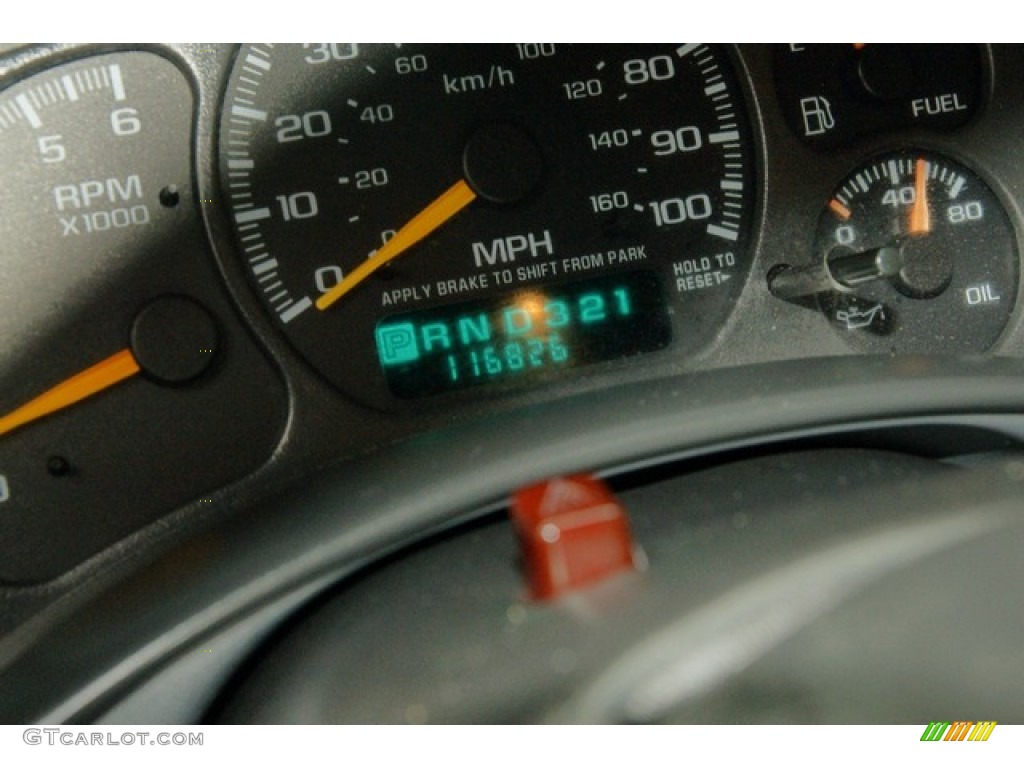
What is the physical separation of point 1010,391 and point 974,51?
86 centimetres

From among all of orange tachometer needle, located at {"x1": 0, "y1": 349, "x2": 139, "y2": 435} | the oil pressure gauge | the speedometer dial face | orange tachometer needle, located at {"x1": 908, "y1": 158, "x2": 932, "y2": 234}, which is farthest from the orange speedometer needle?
orange tachometer needle, located at {"x1": 908, "y1": 158, "x2": 932, "y2": 234}

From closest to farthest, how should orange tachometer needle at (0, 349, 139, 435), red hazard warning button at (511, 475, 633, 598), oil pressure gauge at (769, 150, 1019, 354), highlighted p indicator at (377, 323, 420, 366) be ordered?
red hazard warning button at (511, 475, 633, 598) < orange tachometer needle at (0, 349, 139, 435) < highlighted p indicator at (377, 323, 420, 366) < oil pressure gauge at (769, 150, 1019, 354)

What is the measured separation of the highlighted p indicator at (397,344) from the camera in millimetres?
2223

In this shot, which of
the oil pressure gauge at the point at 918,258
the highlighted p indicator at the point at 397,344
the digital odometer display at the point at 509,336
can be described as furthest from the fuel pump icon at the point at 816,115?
the highlighted p indicator at the point at 397,344

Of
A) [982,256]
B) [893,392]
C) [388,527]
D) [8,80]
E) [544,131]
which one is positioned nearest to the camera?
[388,527]

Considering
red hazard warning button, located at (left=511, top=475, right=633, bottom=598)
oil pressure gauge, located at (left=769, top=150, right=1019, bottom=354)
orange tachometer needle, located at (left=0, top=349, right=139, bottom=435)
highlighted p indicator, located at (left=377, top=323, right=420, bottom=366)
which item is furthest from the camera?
oil pressure gauge, located at (left=769, top=150, right=1019, bottom=354)

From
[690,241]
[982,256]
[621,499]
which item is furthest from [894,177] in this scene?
[621,499]

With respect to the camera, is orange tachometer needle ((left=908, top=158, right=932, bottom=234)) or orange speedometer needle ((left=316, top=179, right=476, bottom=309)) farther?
orange tachometer needle ((left=908, top=158, right=932, bottom=234))

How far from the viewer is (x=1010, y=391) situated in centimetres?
185

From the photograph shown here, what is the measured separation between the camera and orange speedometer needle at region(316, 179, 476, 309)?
86.7 inches

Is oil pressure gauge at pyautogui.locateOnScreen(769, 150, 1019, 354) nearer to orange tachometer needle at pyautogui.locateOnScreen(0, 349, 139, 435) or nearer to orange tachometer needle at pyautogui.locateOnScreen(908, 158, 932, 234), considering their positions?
orange tachometer needle at pyautogui.locateOnScreen(908, 158, 932, 234)

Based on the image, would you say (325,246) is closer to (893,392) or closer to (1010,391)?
(893,392)

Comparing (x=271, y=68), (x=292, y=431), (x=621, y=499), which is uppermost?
(x=271, y=68)

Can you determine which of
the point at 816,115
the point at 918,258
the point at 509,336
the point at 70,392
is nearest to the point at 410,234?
the point at 509,336
